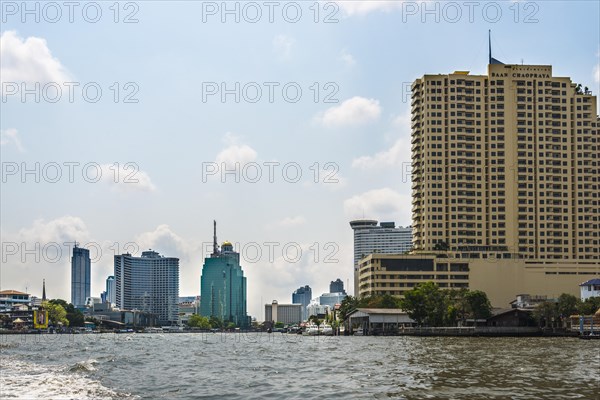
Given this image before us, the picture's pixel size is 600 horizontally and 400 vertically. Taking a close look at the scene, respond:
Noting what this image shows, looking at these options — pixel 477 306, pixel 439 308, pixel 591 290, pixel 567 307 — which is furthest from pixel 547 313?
pixel 439 308

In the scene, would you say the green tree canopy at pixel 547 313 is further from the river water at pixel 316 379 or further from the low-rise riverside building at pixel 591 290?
the river water at pixel 316 379

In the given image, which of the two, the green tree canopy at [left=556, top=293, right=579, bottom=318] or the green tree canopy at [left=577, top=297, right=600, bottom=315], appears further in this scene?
the green tree canopy at [left=556, top=293, right=579, bottom=318]

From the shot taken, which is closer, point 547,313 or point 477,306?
point 547,313

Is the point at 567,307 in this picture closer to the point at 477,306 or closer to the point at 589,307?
the point at 589,307

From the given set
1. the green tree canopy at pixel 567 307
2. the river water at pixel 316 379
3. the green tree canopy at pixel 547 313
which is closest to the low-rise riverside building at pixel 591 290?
the green tree canopy at pixel 547 313

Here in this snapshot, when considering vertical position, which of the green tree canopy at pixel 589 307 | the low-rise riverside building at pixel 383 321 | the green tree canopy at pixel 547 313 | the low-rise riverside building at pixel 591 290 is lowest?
the low-rise riverside building at pixel 383 321

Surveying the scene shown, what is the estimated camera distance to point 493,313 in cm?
18112

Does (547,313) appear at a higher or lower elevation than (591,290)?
lower

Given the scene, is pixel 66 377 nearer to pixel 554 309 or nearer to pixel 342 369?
pixel 342 369

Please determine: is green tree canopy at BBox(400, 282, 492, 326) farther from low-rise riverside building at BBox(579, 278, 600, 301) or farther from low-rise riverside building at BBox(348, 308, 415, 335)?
low-rise riverside building at BBox(579, 278, 600, 301)

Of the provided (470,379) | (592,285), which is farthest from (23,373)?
(592,285)

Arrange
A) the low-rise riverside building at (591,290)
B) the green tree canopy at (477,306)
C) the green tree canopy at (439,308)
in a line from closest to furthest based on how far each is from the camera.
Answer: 1. the low-rise riverside building at (591,290)
2. the green tree canopy at (439,308)
3. the green tree canopy at (477,306)

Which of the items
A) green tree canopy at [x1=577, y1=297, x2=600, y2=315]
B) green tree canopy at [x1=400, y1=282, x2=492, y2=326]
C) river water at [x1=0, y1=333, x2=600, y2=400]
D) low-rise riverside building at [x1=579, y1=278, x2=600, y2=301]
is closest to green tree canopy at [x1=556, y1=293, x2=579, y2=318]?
green tree canopy at [x1=577, y1=297, x2=600, y2=315]

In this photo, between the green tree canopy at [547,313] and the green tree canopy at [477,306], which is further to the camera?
the green tree canopy at [477,306]
